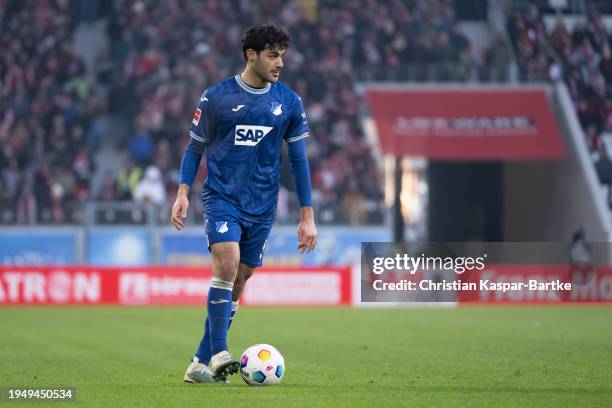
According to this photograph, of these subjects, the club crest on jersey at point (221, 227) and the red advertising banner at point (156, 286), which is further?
the red advertising banner at point (156, 286)

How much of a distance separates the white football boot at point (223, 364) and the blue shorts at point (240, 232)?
711 mm

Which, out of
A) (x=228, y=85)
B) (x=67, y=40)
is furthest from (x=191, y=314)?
(x=228, y=85)

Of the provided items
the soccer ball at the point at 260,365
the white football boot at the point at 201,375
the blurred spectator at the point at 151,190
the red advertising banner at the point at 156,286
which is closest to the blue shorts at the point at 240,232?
the soccer ball at the point at 260,365

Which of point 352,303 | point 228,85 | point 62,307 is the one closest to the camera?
point 228,85

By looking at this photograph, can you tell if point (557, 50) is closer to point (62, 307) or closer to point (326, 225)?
point (326, 225)

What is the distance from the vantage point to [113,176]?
27.1 meters

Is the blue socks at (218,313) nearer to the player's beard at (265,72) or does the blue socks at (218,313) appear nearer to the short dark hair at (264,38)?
the player's beard at (265,72)

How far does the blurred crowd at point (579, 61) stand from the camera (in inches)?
1206

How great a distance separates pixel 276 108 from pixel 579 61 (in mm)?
23238

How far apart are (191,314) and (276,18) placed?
11321 mm

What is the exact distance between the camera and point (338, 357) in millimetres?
12039

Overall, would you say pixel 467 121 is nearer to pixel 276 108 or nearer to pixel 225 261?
pixel 276 108

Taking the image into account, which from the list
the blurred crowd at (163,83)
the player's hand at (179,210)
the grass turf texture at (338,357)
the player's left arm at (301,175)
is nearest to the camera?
the grass turf texture at (338,357)

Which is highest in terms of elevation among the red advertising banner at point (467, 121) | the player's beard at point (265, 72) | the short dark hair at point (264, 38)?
the red advertising banner at point (467, 121)
